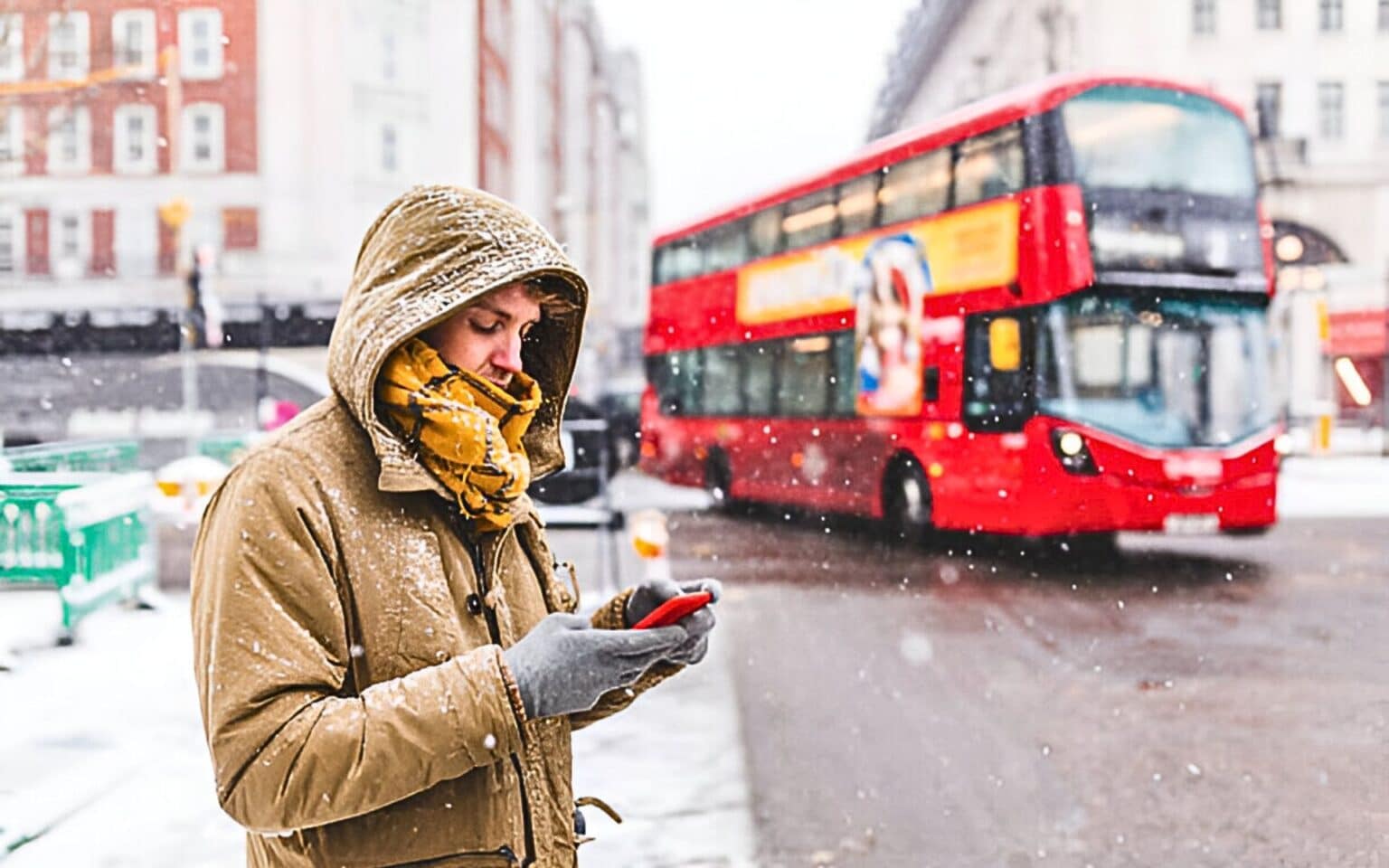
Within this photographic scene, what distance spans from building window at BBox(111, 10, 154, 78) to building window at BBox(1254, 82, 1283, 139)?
9.61 m

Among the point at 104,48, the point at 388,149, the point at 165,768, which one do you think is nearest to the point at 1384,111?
the point at 104,48

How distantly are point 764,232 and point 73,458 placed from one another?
7008 mm

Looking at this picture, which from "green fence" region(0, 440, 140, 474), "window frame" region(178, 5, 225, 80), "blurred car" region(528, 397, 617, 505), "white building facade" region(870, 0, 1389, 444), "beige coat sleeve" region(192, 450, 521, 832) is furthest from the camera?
"white building facade" region(870, 0, 1389, 444)

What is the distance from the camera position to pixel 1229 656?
7.36 metres

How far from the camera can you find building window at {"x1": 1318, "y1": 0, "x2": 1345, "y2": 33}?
10.9m

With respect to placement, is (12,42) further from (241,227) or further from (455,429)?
(241,227)

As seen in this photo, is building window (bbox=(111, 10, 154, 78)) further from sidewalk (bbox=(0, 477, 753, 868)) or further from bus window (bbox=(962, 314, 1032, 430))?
bus window (bbox=(962, 314, 1032, 430))

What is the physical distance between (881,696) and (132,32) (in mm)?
4892

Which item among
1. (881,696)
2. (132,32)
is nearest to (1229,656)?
(881,696)

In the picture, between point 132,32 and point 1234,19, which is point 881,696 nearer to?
point 132,32

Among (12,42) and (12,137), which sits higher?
(12,42)

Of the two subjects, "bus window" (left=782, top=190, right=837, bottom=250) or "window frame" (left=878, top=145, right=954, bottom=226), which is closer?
"window frame" (left=878, top=145, right=954, bottom=226)

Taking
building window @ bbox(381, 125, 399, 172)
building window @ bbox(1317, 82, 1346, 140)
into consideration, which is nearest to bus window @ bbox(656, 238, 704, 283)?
building window @ bbox(1317, 82, 1346, 140)

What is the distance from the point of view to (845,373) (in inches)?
470
